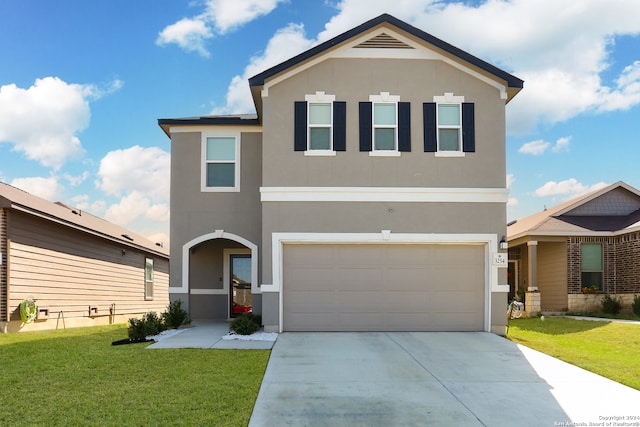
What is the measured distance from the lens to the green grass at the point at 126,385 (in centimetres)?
670

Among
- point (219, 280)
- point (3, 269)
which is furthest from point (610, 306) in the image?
point (3, 269)

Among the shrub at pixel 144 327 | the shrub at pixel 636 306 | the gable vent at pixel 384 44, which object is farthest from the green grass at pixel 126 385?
the shrub at pixel 636 306

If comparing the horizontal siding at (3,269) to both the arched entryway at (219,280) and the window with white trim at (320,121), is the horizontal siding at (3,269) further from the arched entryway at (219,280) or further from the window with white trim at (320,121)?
the window with white trim at (320,121)

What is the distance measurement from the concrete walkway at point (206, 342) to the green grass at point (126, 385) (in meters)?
0.47

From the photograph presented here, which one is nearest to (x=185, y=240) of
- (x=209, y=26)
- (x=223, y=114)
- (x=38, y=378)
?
(x=223, y=114)

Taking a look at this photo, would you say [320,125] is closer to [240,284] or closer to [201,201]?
[201,201]

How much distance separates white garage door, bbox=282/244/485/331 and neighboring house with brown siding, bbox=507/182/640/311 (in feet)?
24.7

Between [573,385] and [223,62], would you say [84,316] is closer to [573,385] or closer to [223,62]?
[223,62]

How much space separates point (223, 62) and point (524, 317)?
513 inches

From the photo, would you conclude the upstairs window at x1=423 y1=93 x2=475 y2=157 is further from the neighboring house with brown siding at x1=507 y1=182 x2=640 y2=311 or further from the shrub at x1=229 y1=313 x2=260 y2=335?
the neighboring house with brown siding at x1=507 y1=182 x2=640 y2=311

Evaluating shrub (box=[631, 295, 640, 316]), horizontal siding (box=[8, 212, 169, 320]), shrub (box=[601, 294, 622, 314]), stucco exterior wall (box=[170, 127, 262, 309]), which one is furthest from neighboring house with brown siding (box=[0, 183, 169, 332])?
shrub (box=[631, 295, 640, 316])

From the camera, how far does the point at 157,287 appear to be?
26875mm

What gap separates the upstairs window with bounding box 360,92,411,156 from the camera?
13.6 m

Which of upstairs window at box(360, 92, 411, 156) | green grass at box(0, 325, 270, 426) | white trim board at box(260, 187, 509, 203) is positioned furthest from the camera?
upstairs window at box(360, 92, 411, 156)
